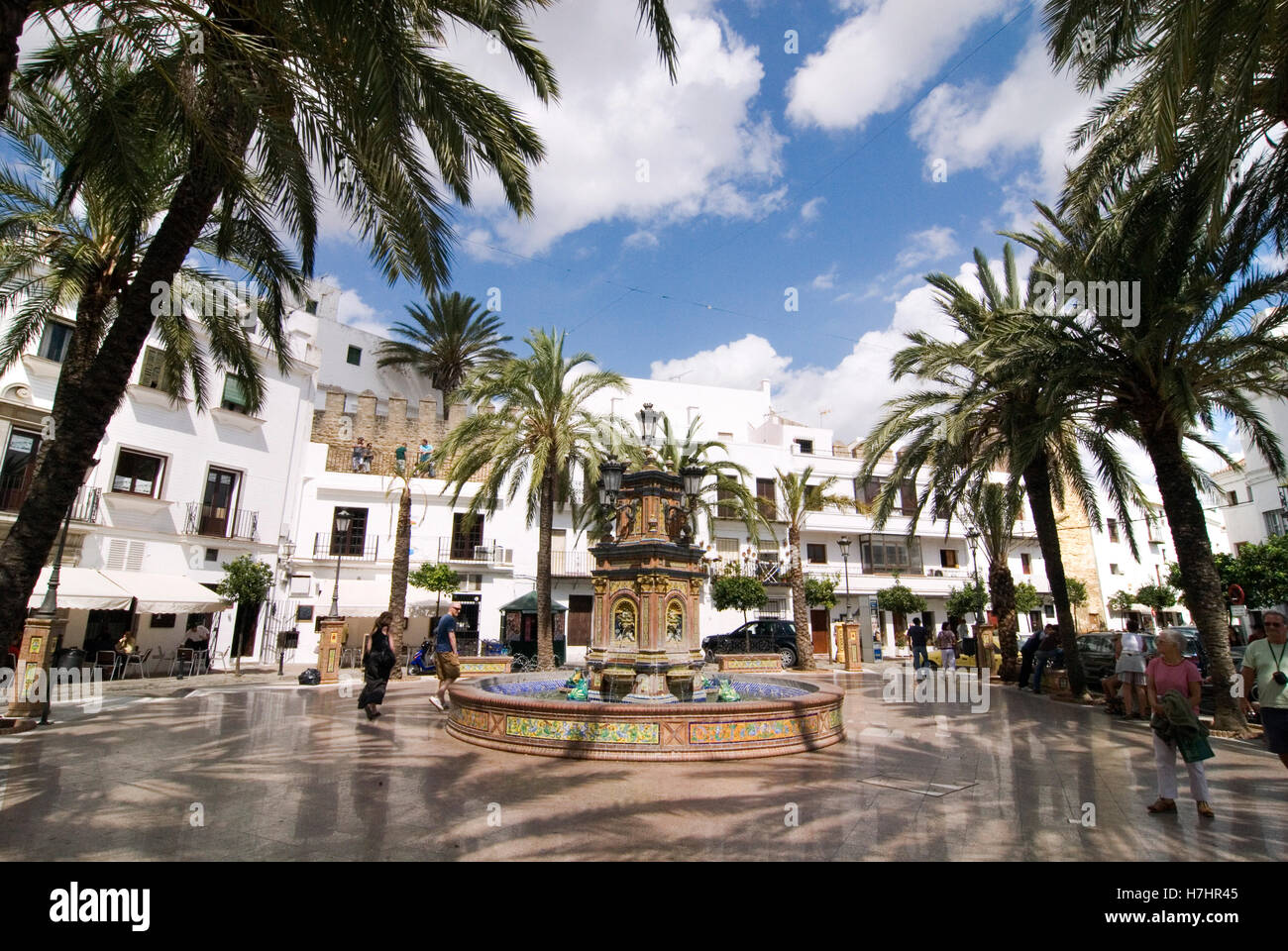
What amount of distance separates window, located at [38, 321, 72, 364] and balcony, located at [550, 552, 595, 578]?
17.1 meters

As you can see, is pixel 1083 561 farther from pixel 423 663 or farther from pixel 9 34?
pixel 9 34

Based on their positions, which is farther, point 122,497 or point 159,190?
point 122,497

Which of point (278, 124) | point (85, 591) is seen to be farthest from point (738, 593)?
point (278, 124)

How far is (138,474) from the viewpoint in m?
20.2

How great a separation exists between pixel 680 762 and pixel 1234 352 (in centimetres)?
1066

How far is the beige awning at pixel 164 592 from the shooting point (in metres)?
17.5

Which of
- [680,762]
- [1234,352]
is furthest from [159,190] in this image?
[1234,352]

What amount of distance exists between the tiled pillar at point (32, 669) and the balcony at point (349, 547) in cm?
1486

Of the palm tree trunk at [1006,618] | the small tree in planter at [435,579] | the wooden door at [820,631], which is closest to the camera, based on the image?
the palm tree trunk at [1006,618]

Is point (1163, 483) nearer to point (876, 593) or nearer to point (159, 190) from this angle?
point (159, 190)

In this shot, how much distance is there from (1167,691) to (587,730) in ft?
18.3

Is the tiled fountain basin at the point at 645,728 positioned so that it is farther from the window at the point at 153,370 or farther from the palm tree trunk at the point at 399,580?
the window at the point at 153,370

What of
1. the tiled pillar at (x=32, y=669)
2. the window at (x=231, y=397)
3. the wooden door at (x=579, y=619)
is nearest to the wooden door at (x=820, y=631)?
the wooden door at (x=579, y=619)

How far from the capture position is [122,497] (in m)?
19.2
